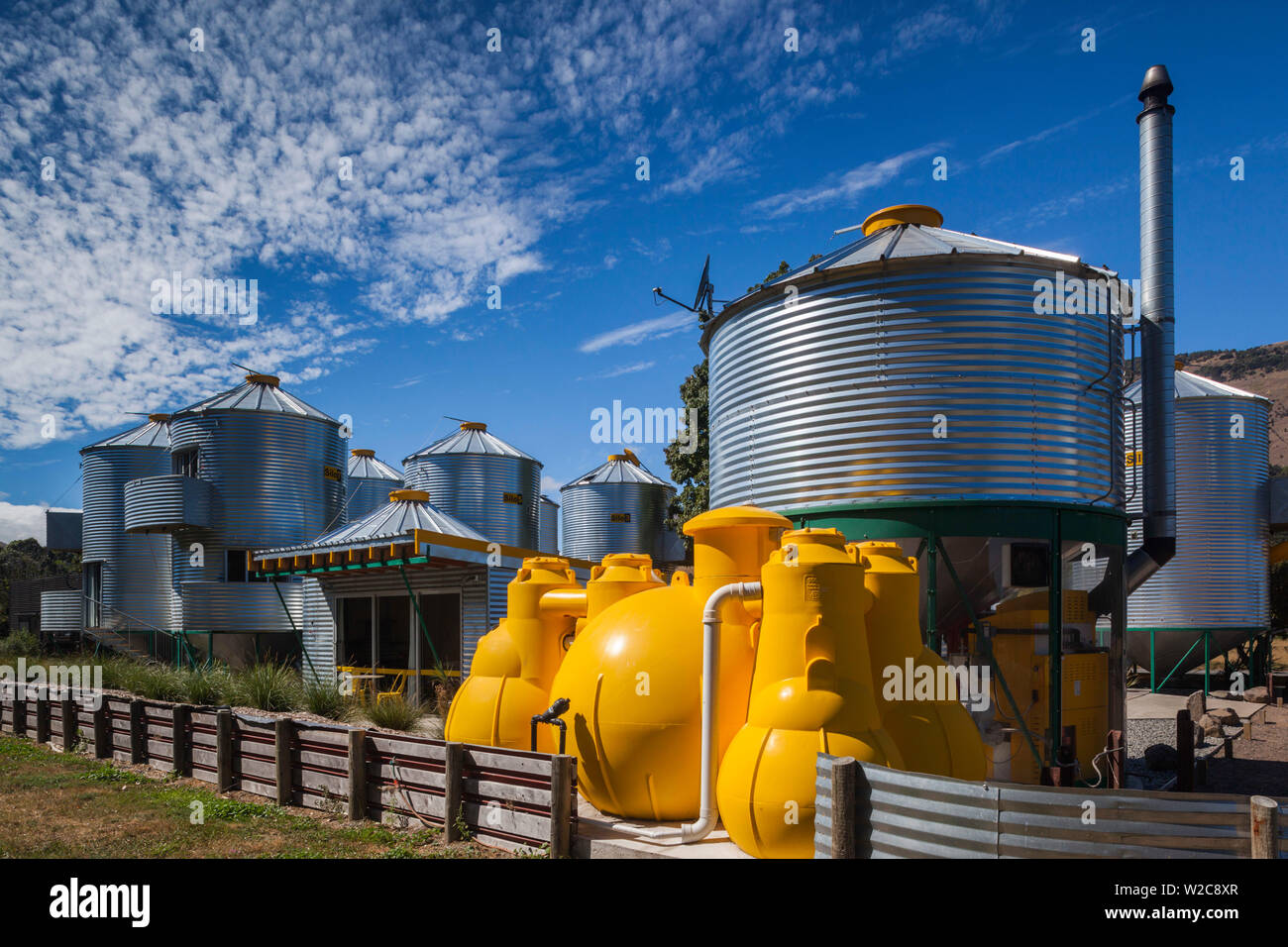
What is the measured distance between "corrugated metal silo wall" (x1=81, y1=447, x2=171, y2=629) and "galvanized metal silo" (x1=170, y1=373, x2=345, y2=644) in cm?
580

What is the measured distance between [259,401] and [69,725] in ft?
55.8

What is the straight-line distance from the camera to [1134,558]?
15914mm

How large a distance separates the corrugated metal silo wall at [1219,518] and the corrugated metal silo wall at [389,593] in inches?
829

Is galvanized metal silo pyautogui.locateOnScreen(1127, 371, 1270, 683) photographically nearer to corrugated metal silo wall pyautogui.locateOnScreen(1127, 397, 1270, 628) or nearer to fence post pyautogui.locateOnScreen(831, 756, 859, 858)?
corrugated metal silo wall pyautogui.locateOnScreen(1127, 397, 1270, 628)

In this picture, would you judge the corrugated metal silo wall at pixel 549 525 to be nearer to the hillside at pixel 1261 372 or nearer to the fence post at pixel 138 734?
the fence post at pixel 138 734

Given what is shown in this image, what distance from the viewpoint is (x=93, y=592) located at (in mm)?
36406

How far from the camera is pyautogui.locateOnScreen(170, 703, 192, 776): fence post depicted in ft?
42.1

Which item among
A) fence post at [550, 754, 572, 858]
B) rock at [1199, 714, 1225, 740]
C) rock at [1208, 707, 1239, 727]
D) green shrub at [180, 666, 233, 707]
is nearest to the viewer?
fence post at [550, 754, 572, 858]

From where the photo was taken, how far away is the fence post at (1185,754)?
1420 cm

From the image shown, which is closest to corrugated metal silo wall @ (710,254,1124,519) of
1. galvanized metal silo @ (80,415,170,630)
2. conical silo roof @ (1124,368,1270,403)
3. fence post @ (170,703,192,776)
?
fence post @ (170,703,192,776)

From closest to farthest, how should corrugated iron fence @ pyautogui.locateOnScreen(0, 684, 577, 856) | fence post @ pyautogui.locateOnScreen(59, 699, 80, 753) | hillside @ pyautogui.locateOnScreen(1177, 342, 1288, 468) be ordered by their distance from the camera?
corrugated iron fence @ pyautogui.locateOnScreen(0, 684, 577, 856), fence post @ pyautogui.locateOnScreen(59, 699, 80, 753), hillside @ pyautogui.locateOnScreen(1177, 342, 1288, 468)
